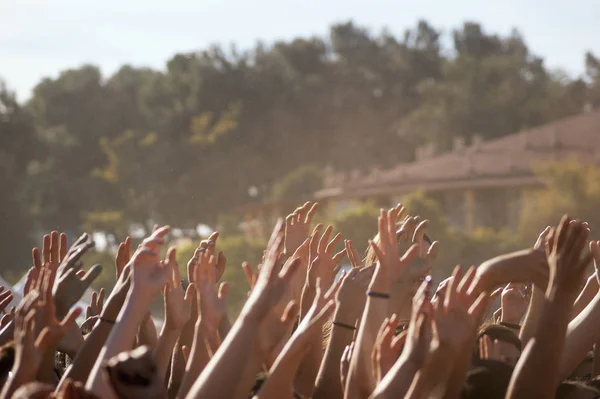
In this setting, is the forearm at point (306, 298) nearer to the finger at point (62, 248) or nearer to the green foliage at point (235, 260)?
the finger at point (62, 248)

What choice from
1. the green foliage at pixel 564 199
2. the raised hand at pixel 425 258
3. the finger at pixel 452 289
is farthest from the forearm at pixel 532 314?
the green foliage at pixel 564 199

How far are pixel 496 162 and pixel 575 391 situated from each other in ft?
158

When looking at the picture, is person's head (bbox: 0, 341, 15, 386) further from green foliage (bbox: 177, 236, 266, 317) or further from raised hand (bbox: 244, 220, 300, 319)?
green foliage (bbox: 177, 236, 266, 317)

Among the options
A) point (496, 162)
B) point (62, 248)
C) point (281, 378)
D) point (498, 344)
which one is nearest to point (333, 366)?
point (281, 378)

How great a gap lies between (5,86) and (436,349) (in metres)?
50.0

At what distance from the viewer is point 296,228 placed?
5.61 meters

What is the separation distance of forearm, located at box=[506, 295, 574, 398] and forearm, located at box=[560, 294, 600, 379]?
59 centimetres

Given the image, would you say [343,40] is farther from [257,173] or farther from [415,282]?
[415,282]

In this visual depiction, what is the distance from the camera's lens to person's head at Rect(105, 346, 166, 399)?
335cm

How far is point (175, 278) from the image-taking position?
14.6 feet

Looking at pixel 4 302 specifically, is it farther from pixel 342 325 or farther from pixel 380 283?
pixel 380 283

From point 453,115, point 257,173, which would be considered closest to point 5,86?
point 257,173

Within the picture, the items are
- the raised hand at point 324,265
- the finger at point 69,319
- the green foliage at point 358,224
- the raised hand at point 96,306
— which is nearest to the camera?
the finger at point 69,319

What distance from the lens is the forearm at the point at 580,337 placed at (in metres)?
4.13
